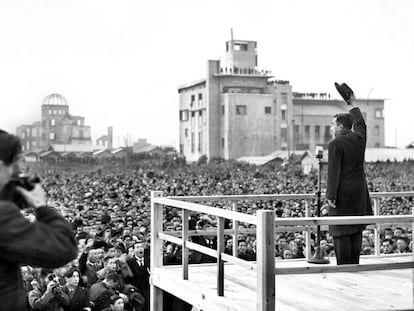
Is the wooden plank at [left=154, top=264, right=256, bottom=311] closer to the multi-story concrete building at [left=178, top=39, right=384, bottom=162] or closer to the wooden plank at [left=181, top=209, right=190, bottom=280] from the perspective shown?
the wooden plank at [left=181, top=209, right=190, bottom=280]

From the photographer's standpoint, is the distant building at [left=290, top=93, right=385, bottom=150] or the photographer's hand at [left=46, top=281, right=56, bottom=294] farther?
the distant building at [left=290, top=93, right=385, bottom=150]

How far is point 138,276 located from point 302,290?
422cm

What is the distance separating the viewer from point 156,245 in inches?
348

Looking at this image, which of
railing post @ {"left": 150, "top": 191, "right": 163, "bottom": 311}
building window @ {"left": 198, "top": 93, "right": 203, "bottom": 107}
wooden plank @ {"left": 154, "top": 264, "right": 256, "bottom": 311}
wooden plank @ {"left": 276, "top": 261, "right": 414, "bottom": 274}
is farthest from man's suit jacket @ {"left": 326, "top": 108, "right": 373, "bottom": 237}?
building window @ {"left": 198, "top": 93, "right": 203, "bottom": 107}

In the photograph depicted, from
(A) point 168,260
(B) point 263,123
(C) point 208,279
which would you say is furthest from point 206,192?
(B) point 263,123

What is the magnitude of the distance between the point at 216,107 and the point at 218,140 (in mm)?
4052

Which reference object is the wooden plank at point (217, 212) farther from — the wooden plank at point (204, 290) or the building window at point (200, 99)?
the building window at point (200, 99)

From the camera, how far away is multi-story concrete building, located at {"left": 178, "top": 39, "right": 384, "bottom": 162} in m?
88.8

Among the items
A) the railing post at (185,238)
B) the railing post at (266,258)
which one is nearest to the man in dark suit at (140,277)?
the railing post at (185,238)

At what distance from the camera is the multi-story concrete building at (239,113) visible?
8881 cm

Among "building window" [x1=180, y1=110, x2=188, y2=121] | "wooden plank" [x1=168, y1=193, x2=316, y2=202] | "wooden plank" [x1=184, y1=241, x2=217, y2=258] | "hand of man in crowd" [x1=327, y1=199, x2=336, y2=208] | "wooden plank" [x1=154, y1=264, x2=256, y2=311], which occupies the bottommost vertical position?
"wooden plank" [x1=154, y1=264, x2=256, y2=311]

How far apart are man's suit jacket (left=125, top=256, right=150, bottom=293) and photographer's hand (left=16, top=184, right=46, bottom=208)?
7.35 meters

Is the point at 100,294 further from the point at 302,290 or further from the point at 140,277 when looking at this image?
the point at 302,290

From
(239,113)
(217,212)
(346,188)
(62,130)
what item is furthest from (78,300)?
(62,130)
